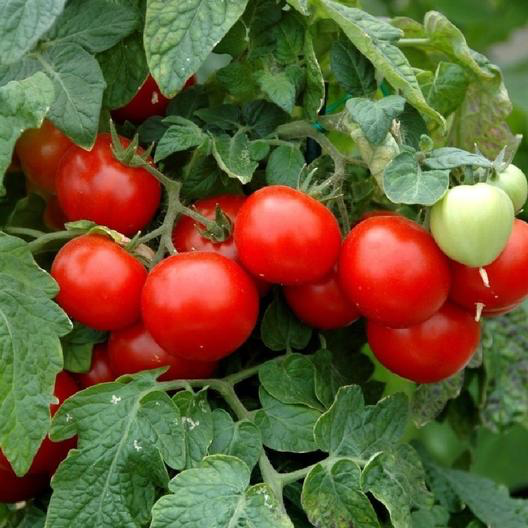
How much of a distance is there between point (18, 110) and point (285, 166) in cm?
25

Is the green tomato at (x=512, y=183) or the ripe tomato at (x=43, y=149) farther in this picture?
the ripe tomato at (x=43, y=149)

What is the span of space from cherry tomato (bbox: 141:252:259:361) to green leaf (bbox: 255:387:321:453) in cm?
8

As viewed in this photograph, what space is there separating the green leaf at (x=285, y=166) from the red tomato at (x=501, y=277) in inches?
6.9

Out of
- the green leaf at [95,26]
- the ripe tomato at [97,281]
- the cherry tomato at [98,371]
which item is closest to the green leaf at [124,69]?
the green leaf at [95,26]

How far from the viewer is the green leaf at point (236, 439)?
0.85 metres

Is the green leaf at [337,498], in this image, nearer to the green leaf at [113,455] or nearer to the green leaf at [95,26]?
the green leaf at [113,455]

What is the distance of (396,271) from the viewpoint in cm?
82

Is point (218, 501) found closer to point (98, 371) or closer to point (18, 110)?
point (98, 371)

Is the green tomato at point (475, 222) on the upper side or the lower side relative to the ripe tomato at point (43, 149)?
upper

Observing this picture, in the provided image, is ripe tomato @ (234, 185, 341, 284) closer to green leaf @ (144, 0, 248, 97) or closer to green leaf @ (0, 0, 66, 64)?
green leaf @ (144, 0, 248, 97)

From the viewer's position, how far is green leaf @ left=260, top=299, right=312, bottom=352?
3.13ft

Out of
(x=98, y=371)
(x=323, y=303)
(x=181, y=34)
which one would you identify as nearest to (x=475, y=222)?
(x=323, y=303)

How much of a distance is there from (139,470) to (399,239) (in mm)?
300

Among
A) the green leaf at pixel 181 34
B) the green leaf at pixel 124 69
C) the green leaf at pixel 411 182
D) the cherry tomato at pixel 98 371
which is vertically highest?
the green leaf at pixel 181 34
